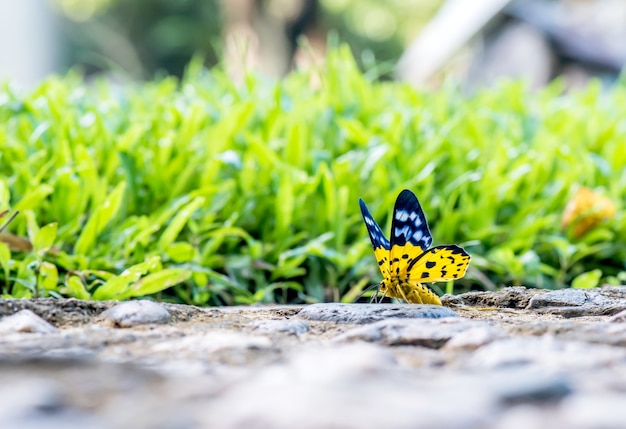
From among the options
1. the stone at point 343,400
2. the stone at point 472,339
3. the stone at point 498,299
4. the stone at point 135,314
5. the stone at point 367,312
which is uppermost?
the stone at point 343,400

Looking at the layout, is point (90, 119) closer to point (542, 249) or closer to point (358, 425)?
Result: point (542, 249)

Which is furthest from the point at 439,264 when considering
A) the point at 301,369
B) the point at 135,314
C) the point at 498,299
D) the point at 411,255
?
the point at 301,369

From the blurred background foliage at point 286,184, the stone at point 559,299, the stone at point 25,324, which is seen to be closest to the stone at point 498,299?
the stone at point 559,299

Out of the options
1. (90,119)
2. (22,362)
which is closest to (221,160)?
(90,119)

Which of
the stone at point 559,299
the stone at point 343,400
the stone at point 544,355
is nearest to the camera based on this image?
the stone at point 343,400

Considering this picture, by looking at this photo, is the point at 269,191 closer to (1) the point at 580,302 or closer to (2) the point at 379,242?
(2) the point at 379,242

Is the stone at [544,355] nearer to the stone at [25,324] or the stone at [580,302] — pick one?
the stone at [580,302]
